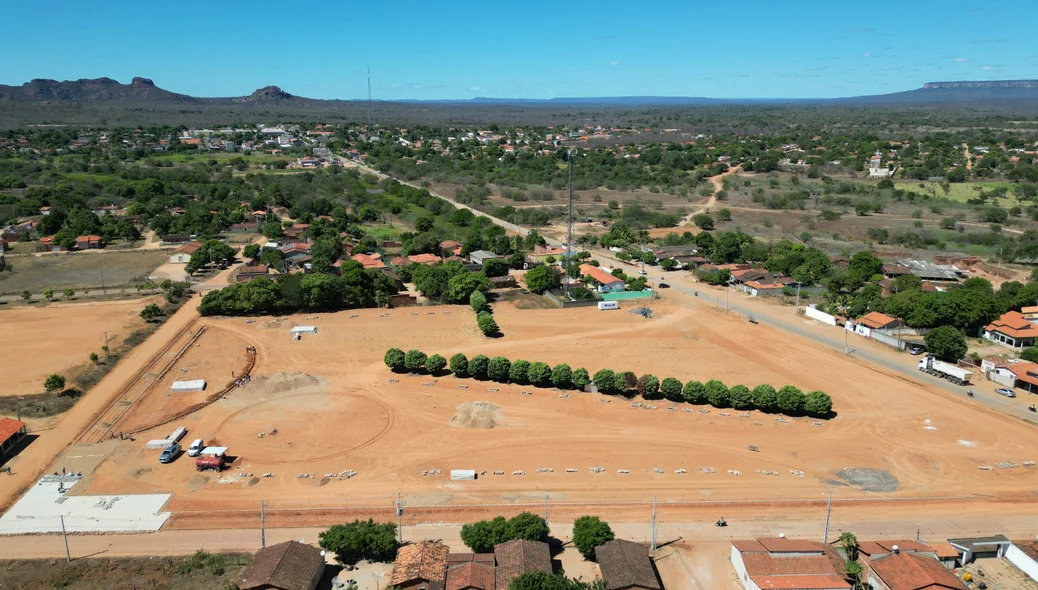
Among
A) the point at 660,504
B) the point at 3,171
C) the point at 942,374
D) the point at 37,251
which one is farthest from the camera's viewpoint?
the point at 3,171

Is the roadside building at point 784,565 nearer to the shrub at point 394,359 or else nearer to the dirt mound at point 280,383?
the shrub at point 394,359

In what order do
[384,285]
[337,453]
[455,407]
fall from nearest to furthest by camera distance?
1. [337,453]
2. [455,407]
3. [384,285]

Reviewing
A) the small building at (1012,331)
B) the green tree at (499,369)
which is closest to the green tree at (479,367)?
the green tree at (499,369)

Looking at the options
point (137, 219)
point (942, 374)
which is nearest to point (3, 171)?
point (137, 219)

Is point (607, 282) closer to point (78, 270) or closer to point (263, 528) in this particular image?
point (263, 528)

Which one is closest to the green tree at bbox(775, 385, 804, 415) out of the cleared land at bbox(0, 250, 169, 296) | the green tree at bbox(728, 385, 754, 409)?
the green tree at bbox(728, 385, 754, 409)

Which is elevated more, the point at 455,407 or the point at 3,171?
the point at 3,171

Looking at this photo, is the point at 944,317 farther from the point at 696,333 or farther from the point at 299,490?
the point at 299,490
